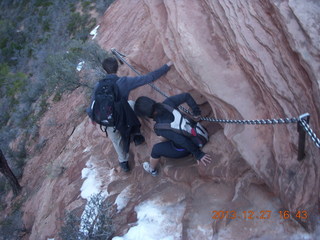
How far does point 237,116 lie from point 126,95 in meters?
1.44

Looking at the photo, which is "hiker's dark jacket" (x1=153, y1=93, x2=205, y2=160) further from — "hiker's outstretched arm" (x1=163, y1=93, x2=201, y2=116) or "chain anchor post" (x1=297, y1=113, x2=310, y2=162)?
"chain anchor post" (x1=297, y1=113, x2=310, y2=162)

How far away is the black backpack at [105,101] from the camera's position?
12.3ft

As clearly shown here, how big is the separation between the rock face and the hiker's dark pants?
0.19 metres

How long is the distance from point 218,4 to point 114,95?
1562 mm

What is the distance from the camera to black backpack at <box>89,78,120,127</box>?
374 cm

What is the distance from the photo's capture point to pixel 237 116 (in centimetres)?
306

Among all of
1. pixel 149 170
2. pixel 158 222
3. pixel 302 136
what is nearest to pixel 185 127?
pixel 149 170

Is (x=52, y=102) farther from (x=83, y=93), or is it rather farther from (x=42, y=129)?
(x=83, y=93)

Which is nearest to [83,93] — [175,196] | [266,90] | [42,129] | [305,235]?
[42,129]

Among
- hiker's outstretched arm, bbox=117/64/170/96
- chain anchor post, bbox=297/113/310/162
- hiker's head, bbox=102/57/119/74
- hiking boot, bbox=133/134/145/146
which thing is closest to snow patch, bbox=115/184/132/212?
hiking boot, bbox=133/134/145/146

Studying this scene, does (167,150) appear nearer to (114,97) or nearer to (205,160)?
(205,160)

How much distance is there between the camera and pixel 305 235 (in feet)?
8.30
